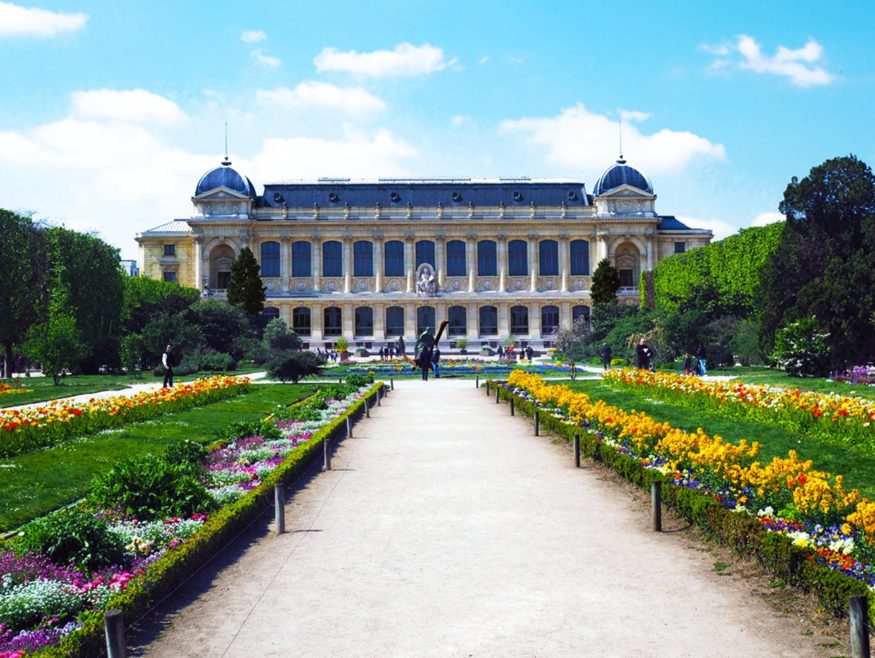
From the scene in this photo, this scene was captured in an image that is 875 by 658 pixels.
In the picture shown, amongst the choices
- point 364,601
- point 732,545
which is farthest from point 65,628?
point 732,545

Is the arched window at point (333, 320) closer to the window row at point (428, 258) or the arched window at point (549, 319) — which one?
the window row at point (428, 258)

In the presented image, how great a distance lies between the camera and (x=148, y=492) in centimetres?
1018

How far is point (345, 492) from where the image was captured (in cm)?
1286

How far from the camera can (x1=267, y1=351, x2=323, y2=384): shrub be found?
1430 inches

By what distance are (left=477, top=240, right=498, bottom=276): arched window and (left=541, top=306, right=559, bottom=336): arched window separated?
5384 mm

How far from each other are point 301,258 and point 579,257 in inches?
917

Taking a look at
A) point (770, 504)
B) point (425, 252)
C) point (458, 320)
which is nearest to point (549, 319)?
point (458, 320)

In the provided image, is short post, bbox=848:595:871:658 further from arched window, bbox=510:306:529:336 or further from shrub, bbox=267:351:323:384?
arched window, bbox=510:306:529:336

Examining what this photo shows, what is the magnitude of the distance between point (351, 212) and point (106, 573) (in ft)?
238

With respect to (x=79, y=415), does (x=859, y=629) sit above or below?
below

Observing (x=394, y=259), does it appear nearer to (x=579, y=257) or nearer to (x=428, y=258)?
(x=428, y=258)

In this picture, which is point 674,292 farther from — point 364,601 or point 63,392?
point 364,601

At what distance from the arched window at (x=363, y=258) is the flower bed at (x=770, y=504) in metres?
66.6

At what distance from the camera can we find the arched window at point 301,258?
79.6m
